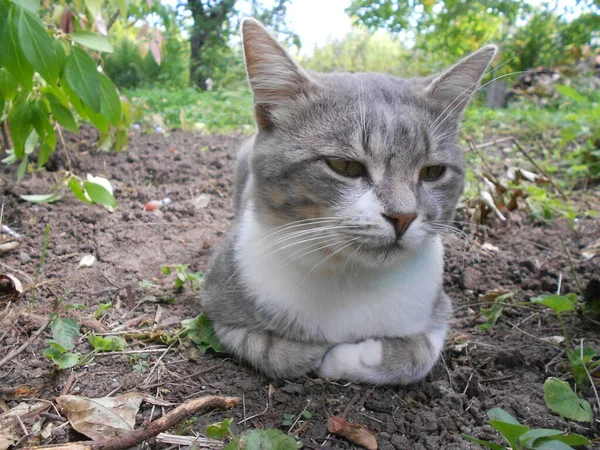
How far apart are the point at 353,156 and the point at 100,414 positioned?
1.20m

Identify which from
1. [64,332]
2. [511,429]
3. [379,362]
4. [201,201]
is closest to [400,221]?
[379,362]

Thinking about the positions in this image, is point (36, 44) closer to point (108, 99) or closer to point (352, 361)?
point (108, 99)

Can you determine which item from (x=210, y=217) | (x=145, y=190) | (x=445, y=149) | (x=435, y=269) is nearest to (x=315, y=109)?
(x=445, y=149)

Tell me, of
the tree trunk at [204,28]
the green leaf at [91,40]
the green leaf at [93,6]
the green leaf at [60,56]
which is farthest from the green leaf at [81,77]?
the tree trunk at [204,28]

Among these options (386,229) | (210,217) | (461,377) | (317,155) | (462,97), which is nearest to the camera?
(386,229)

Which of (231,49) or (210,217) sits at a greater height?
(231,49)

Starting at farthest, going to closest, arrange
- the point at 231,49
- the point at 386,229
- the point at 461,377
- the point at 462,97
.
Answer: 1. the point at 231,49
2. the point at 462,97
3. the point at 461,377
4. the point at 386,229

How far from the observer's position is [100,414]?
1657mm

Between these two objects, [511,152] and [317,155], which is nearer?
[317,155]

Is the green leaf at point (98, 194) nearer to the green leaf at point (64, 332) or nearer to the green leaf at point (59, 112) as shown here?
the green leaf at point (59, 112)

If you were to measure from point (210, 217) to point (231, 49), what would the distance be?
760 cm

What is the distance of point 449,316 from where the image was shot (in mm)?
2348

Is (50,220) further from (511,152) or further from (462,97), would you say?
(511,152)

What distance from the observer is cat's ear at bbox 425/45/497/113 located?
6.99ft
